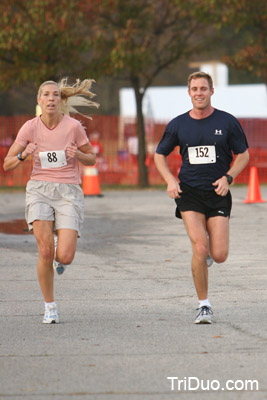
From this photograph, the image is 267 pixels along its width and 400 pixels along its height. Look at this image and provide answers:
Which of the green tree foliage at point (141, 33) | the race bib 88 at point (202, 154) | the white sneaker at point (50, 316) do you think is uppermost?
the green tree foliage at point (141, 33)

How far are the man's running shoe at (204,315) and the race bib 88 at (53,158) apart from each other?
161cm

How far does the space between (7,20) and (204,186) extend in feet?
65.3

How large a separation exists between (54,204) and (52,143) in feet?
1.61

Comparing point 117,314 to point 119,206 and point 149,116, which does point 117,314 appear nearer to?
point 119,206

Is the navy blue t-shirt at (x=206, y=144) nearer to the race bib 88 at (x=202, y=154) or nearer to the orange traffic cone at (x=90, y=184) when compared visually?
the race bib 88 at (x=202, y=154)

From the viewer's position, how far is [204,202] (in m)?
7.91

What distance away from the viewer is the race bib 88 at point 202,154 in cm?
783

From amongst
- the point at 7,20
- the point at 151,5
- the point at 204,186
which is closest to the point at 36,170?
the point at 204,186

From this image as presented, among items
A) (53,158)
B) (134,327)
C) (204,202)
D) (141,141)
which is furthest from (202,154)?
(141,141)

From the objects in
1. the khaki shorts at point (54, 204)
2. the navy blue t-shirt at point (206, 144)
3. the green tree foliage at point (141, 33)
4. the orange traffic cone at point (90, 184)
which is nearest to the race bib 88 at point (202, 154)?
the navy blue t-shirt at point (206, 144)

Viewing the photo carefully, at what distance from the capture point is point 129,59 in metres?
27.5

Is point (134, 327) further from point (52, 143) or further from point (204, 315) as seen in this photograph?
point (52, 143)

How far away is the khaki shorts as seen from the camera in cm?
790

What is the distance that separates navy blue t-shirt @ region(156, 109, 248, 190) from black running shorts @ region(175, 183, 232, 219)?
0.05 metres
